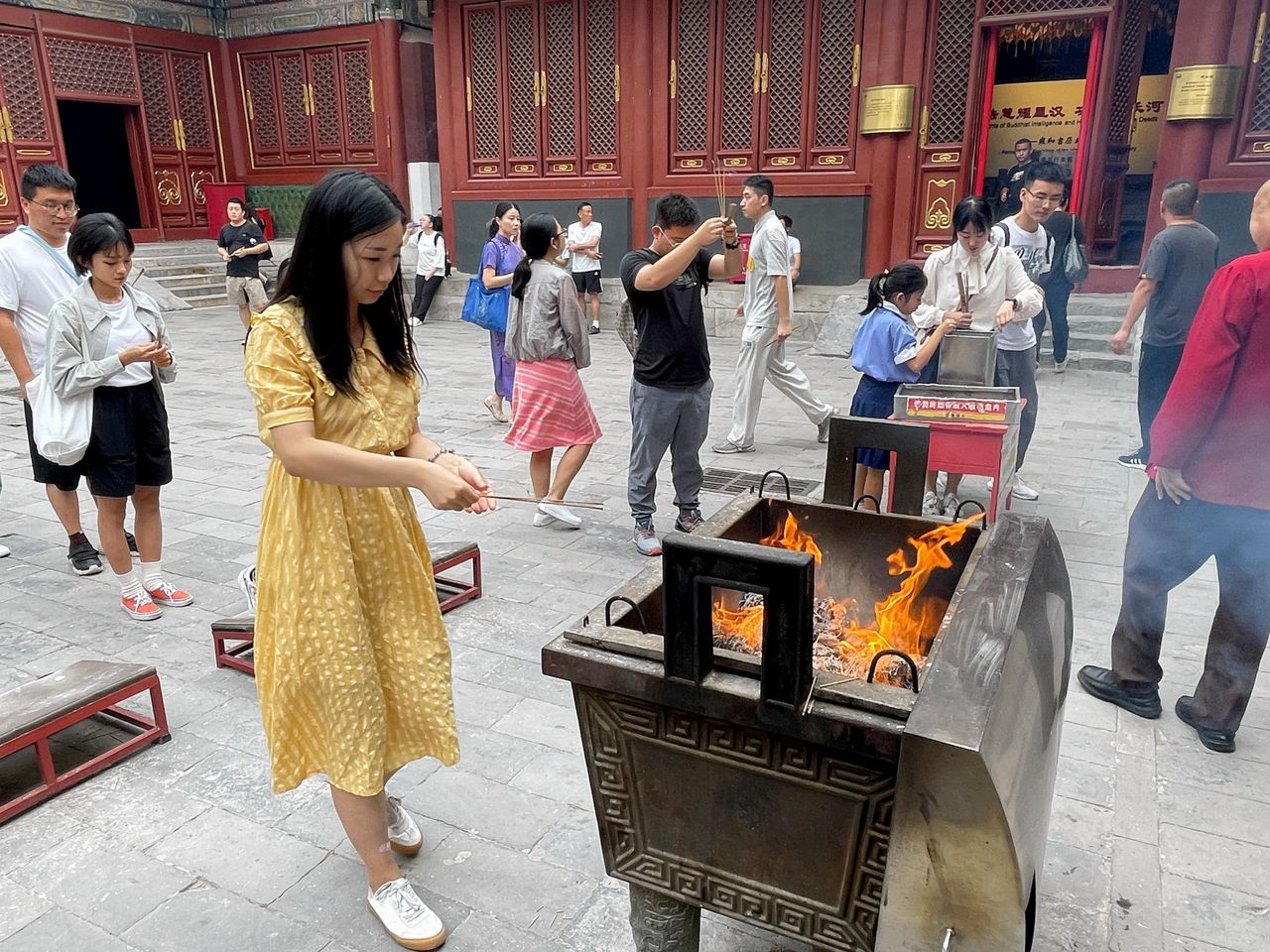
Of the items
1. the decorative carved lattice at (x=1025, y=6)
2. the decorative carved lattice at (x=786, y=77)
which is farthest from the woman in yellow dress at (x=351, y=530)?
the decorative carved lattice at (x=786, y=77)

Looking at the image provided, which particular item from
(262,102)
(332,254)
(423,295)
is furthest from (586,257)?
(332,254)

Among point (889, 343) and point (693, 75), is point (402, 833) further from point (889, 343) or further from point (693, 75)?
point (693, 75)

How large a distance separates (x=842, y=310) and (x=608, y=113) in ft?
15.3

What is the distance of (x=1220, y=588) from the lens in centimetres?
293

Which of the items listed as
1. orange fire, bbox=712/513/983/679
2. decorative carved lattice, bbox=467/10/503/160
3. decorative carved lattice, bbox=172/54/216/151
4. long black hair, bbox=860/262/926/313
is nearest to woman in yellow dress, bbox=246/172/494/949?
orange fire, bbox=712/513/983/679

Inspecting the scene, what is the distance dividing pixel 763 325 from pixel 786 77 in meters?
6.53

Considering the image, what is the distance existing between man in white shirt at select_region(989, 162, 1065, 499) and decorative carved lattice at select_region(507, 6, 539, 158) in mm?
9257

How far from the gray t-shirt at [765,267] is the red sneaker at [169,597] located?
401 cm

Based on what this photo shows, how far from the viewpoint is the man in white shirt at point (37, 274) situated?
3.87 meters

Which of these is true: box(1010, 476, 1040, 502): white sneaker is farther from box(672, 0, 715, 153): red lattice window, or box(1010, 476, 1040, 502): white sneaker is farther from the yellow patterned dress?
box(672, 0, 715, 153): red lattice window

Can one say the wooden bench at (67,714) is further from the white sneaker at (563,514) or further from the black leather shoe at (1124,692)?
the black leather shoe at (1124,692)

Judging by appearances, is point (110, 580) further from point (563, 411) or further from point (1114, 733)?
point (1114, 733)

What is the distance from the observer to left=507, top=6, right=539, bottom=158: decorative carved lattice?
1280 centimetres

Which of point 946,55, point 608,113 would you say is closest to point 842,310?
point 946,55
